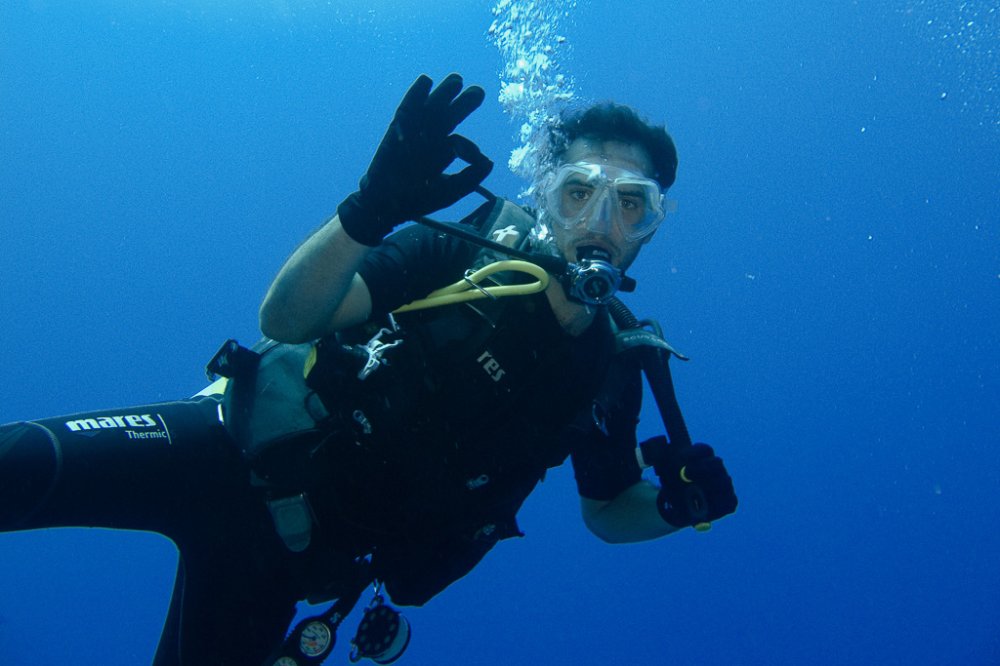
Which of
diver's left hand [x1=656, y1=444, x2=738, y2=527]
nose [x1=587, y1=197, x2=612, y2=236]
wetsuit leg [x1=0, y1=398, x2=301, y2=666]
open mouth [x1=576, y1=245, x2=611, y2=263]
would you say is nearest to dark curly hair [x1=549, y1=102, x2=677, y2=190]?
nose [x1=587, y1=197, x2=612, y2=236]

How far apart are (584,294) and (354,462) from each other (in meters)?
1.18

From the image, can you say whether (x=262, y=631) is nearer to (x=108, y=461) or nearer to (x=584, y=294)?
(x=108, y=461)

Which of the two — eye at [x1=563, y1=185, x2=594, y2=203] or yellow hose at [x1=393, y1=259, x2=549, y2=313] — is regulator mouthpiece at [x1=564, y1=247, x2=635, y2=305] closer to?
yellow hose at [x1=393, y1=259, x2=549, y2=313]

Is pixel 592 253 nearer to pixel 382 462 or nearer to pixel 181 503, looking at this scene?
pixel 382 462

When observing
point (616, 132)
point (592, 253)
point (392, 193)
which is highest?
point (616, 132)

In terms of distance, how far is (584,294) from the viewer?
2.37 m

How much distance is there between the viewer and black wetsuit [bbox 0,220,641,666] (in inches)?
87.7

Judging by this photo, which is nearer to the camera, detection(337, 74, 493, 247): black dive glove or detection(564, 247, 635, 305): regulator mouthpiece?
detection(337, 74, 493, 247): black dive glove

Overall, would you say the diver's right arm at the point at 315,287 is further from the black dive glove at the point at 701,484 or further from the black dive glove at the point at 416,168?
the black dive glove at the point at 701,484

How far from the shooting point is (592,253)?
252cm

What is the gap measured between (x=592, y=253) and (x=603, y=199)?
0.31 m

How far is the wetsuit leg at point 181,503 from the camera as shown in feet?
6.56

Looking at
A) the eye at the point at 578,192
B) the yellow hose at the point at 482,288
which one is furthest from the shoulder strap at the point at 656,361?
the yellow hose at the point at 482,288

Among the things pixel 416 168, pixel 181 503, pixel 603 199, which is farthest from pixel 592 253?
pixel 181 503
